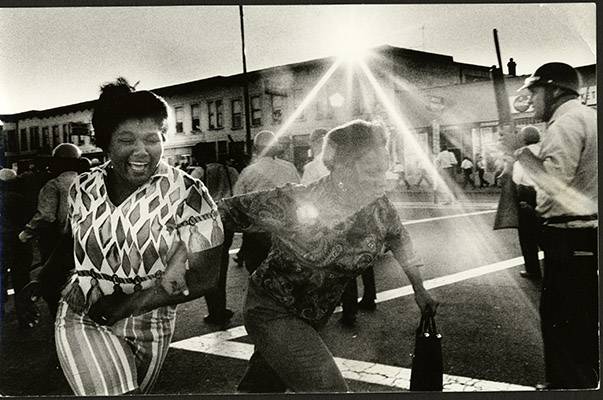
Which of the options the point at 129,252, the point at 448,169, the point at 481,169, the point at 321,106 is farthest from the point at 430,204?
the point at 129,252

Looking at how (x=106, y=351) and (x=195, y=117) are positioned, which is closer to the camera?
(x=106, y=351)

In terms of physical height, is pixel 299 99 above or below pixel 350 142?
above

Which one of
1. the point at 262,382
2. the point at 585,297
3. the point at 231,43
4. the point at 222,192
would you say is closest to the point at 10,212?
the point at 222,192

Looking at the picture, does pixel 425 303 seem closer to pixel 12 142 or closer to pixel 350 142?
pixel 350 142

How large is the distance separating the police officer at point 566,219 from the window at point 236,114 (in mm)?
1719

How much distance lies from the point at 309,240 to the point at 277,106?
1.26m

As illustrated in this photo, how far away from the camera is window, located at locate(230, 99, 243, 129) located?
4.01m

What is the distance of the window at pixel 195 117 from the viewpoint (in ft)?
12.7

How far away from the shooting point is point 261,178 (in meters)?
4.12

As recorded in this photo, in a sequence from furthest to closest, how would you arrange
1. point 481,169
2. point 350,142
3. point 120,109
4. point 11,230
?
point 481,169
point 11,230
point 350,142
point 120,109

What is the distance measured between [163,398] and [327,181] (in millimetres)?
1746

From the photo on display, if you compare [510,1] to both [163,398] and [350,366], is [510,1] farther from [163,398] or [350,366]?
[163,398]

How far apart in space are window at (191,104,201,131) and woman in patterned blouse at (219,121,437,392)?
1070 mm

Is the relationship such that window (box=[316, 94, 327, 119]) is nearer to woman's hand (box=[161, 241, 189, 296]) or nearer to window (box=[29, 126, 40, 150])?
woman's hand (box=[161, 241, 189, 296])
